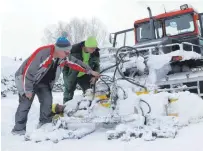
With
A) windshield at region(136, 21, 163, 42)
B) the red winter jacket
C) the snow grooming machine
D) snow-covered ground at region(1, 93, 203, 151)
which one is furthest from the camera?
windshield at region(136, 21, 163, 42)

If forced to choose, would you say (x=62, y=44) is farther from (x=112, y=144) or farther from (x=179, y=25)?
(x=179, y=25)

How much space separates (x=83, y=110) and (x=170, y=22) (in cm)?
464

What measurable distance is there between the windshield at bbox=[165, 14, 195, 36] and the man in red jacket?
13.8 feet

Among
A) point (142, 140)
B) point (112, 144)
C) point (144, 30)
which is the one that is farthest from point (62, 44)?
point (144, 30)

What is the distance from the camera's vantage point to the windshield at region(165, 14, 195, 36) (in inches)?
314

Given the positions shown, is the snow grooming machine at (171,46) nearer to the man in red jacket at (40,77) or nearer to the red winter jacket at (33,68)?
the man in red jacket at (40,77)

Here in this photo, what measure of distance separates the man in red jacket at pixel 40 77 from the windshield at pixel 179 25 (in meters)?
4.21

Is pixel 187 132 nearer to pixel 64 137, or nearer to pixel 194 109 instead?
pixel 194 109

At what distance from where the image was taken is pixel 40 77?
4531 mm

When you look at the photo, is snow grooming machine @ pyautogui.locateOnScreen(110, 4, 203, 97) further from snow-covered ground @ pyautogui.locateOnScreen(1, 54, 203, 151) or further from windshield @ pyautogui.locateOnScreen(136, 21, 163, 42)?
snow-covered ground @ pyautogui.locateOnScreen(1, 54, 203, 151)

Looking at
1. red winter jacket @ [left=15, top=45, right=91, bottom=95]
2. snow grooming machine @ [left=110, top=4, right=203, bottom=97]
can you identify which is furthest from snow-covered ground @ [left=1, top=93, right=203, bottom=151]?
snow grooming machine @ [left=110, top=4, right=203, bottom=97]

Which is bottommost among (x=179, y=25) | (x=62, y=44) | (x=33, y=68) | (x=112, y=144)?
(x=112, y=144)

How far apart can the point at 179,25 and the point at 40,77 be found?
481cm

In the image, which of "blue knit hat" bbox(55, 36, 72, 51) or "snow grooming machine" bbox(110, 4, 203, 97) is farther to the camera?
"snow grooming machine" bbox(110, 4, 203, 97)
